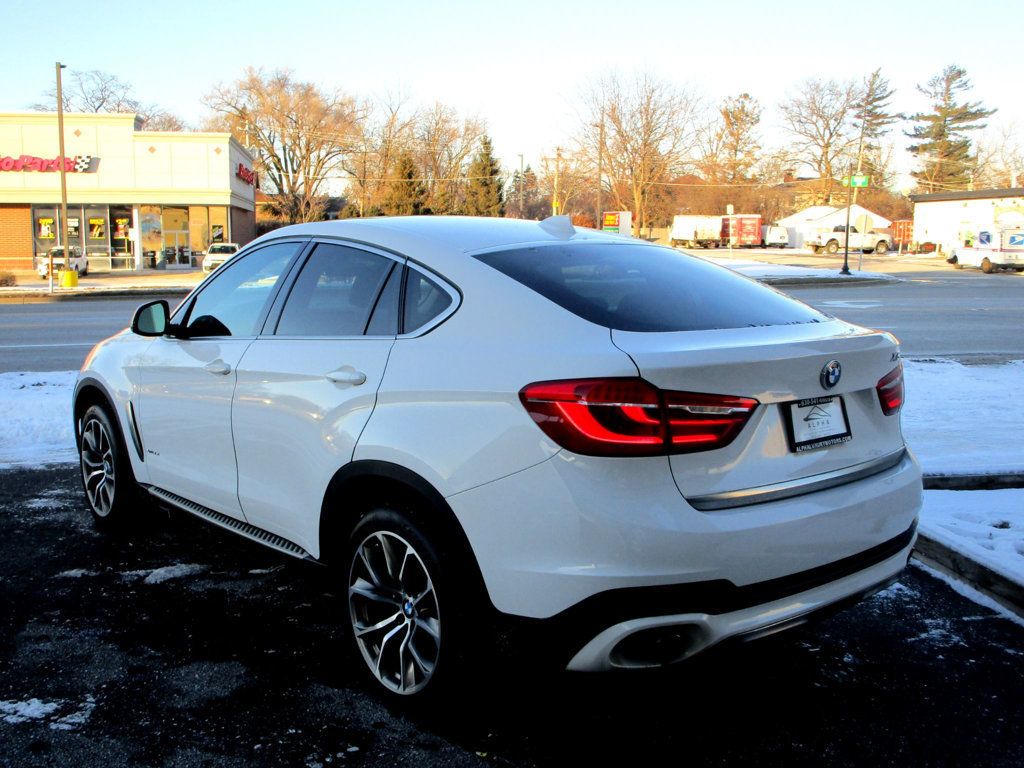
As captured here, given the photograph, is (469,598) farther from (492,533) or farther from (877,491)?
(877,491)

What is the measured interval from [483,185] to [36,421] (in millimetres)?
56001

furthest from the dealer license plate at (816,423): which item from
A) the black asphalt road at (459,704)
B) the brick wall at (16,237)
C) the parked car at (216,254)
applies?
the brick wall at (16,237)

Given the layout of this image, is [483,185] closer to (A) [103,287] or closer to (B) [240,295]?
(A) [103,287]

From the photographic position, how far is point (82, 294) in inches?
1068

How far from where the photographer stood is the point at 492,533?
2.67 meters

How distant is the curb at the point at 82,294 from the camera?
26.1 m

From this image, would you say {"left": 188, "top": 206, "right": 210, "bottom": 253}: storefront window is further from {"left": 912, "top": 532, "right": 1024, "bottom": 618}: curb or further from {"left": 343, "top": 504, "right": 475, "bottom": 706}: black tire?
{"left": 343, "top": 504, "right": 475, "bottom": 706}: black tire

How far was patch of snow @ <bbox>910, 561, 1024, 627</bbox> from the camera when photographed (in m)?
3.91

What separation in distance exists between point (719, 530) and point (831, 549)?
490 millimetres

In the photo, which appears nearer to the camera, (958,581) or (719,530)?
(719,530)

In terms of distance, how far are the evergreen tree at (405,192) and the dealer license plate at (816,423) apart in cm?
4902

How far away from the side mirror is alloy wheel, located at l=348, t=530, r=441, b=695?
1935 mm

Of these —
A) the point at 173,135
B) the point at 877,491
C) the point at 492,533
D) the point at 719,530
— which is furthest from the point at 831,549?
the point at 173,135

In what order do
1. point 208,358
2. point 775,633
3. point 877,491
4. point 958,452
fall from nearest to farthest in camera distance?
1. point 775,633
2. point 877,491
3. point 208,358
4. point 958,452
